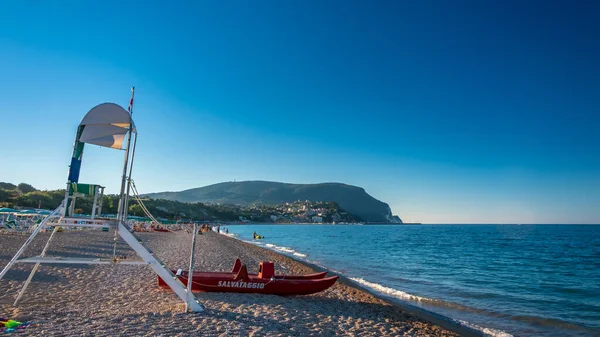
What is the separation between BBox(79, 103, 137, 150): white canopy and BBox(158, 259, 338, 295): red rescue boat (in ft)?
16.7

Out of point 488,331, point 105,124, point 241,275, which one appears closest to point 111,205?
point 241,275

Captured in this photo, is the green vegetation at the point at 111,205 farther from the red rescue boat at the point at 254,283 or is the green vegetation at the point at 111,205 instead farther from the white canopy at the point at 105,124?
the white canopy at the point at 105,124

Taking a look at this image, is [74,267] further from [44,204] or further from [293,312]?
[44,204]

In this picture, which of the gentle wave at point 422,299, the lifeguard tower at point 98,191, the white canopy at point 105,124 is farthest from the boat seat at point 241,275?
the gentle wave at point 422,299

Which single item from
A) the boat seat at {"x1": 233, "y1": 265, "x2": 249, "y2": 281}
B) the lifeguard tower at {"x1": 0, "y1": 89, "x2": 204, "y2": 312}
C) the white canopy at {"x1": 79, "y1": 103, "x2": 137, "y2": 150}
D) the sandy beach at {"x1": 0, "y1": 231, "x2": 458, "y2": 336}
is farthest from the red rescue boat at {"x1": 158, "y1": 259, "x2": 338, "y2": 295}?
the white canopy at {"x1": 79, "y1": 103, "x2": 137, "y2": 150}

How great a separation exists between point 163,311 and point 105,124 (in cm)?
440

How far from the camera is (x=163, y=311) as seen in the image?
809cm

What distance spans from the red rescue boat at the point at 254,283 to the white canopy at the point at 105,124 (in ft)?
16.7

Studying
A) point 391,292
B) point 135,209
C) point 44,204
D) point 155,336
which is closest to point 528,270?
point 391,292

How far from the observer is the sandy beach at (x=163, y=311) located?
698cm

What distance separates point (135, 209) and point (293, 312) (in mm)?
81667

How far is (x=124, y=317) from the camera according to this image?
7.48 metres

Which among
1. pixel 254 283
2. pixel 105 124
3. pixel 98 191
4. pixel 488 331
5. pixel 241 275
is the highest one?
pixel 105 124

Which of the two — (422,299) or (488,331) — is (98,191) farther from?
(422,299)
